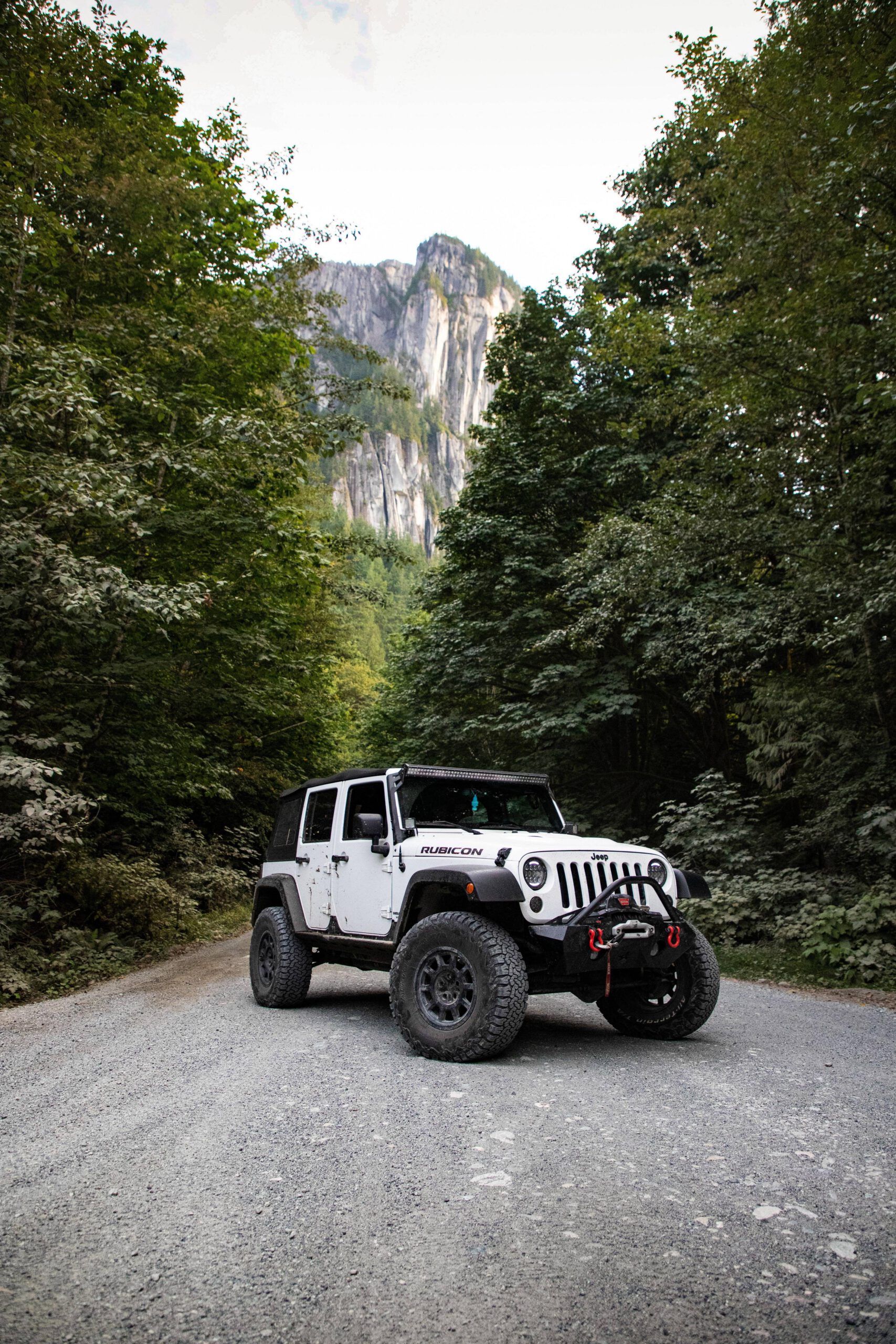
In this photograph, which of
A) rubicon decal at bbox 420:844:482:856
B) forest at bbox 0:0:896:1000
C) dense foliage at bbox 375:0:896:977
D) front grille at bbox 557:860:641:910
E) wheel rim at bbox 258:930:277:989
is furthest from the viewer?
dense foliage at bbox 375:0:896:977

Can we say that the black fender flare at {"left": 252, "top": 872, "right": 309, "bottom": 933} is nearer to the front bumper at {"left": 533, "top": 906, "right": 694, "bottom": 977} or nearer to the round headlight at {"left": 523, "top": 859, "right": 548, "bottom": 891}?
the round headlight at {"left": 523, "top": 859, "right": 548, "bottom": 891}

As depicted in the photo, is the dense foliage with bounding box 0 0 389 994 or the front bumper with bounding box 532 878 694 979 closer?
the front bumper with bounding box 532 878 694 979

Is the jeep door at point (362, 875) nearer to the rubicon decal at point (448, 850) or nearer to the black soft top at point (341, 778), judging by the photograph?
the black soft top at point (341, 778)

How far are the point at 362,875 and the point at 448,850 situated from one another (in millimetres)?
1065

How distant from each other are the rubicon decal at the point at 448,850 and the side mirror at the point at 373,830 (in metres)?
0.36

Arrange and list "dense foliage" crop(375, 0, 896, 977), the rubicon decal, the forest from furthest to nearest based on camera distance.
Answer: "dense foliage" crop(375, 0, 896, 977)
the forest
the rubicon decal

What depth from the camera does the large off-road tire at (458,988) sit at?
4453mm

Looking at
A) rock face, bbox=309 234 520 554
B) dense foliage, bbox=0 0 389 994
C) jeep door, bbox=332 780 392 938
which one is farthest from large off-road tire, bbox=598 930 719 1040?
rock face, bbox=309 234 520 554

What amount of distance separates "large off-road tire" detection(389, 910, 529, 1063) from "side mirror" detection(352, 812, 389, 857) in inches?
31.2

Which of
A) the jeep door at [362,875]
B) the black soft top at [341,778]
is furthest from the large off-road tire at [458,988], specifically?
the black soft top at [341,778]

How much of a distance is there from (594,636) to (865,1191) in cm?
1138

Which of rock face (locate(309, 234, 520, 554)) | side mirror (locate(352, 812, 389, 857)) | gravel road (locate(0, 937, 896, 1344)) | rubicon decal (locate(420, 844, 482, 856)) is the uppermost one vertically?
rock face (locate(309, 234, 520, 554))

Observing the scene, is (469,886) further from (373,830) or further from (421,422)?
(421,422)

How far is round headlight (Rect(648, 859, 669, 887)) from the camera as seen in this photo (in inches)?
210
